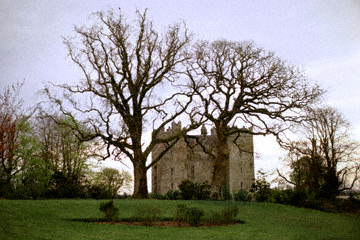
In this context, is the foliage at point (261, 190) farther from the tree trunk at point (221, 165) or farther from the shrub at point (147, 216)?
the shrub at point (147, 216)

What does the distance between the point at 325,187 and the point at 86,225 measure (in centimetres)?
2073

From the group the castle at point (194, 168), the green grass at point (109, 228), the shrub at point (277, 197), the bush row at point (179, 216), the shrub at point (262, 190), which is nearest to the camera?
the green grass at point (109, 228)

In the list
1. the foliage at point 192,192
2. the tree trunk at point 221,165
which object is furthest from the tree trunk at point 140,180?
the tree trunk at point 221,165

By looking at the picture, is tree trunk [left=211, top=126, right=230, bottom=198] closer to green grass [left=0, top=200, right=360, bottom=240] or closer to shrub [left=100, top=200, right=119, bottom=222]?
green grass [left=0, top=200, right=360, bottom=240]

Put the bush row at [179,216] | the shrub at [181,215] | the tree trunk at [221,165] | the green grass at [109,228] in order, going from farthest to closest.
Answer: the tree trunk at [221,165]
the shrub at [181,215]
the bush row at [179,216]
the green grass at [109,228]

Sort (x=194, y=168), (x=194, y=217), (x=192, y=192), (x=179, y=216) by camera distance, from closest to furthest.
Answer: (x=194, y=217) < (x=179, y=216) < (x=192, y=192) < (x=194, y=168)

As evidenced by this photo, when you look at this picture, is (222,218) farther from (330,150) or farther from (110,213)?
(330,150)

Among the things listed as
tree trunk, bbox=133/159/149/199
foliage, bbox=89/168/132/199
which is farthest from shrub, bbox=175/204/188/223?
foliage, bbox=89/168/132/199

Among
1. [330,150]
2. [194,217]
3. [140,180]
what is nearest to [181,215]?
[194,217]

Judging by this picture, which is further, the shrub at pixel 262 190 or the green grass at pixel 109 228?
the shrub at pixel 262 190

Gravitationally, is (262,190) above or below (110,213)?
below

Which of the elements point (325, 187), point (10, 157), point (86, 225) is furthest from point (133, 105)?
point (325, 187)

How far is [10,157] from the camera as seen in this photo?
2283 centimetres

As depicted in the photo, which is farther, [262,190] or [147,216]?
[262,190]
